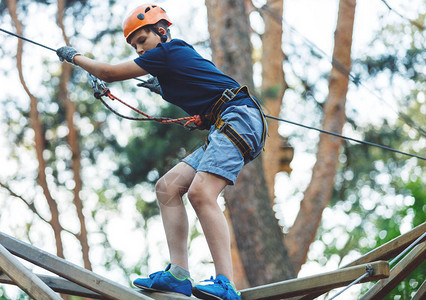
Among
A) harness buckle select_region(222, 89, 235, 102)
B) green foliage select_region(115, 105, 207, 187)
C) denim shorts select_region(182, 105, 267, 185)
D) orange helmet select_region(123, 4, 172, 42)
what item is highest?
green foliage select_region(115, 105, 207, 187)

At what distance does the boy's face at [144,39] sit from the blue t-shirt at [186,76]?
135 mm

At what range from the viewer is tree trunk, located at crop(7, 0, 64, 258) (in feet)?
32.7

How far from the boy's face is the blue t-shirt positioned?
135 millimetres

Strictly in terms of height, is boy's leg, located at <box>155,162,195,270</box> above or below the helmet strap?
below

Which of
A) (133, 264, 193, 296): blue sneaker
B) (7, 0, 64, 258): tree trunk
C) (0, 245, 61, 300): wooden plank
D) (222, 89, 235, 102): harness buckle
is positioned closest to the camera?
(0, 245, 61, 300): wooden plank

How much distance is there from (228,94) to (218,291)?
2.90 feet

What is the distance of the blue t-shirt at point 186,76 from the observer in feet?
10.0

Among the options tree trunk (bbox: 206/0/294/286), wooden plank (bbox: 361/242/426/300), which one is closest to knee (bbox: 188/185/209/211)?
wooden plank (bbox: 361/242/426/300)

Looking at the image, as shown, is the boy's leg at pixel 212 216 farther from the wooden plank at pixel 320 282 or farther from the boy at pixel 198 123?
the wooden plank at pixel 320 282

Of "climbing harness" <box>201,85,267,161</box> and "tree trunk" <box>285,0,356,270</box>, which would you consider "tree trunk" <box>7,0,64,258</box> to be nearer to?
"tree trunk" <box>285,0,356,270</box>

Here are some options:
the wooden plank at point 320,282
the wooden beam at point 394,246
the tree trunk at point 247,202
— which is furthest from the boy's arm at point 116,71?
the tree trunk at point 247,202

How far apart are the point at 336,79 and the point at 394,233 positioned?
9.22 feet

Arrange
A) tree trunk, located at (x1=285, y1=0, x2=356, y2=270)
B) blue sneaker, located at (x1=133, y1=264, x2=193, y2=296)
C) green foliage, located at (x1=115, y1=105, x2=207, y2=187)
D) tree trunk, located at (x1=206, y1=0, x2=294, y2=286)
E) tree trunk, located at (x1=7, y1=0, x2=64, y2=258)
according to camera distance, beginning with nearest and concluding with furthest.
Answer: blue sneaker, located at (x1=133, y1=264, x2=193, y2=296), tree trunk, located at (x1=206, y1=0, x2=294, y2=286), tree trunk, located at (x1=285, y1=0, x2=356, y2=270), green foliage, located at (x1=115, y1=105, x2=207, y2=187), tree trunk, located at (x1=7, y1=0, x2=64, y2=258)

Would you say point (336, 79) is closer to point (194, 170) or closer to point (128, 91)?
point (128, 91)
